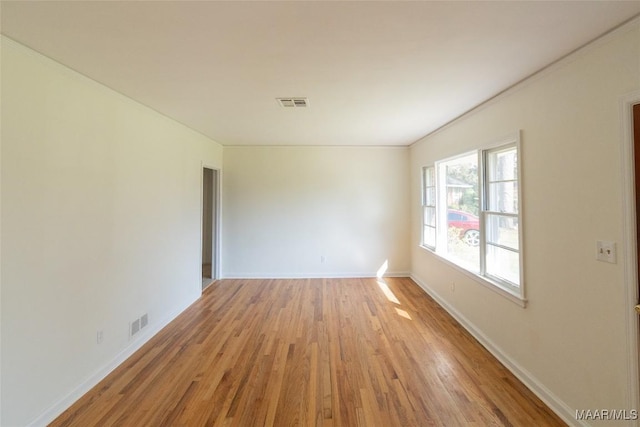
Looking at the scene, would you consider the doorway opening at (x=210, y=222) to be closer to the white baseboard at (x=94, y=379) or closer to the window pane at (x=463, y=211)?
the white baseboard at (x=94, y=379)

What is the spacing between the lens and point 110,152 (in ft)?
7.81

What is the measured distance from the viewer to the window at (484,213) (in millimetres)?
2457

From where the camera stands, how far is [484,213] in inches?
111

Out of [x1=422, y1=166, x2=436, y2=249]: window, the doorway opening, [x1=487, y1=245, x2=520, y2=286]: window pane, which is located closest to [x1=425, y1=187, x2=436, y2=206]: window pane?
[x1=422, y1=166, x2=436, y2=249]: window

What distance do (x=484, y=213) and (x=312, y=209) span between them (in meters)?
2.98

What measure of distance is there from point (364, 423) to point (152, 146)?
3.30 m

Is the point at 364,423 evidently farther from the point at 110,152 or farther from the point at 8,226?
the point at 110,152

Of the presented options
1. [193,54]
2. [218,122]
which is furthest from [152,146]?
[193,54]

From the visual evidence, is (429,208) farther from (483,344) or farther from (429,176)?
(483,344)

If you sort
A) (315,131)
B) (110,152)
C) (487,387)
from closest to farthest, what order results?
1. (487,387)
2. (110,152)
3. (315,131)

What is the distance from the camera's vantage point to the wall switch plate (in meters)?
1.54

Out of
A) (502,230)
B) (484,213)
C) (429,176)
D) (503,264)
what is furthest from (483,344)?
(429,176)

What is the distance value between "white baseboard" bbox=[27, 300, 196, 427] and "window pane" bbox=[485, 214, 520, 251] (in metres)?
3.74

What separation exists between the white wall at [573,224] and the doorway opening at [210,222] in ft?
14.6
